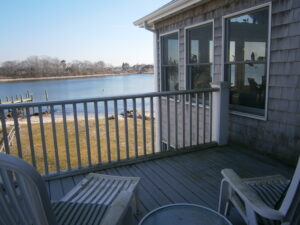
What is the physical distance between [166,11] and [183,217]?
4.71 m

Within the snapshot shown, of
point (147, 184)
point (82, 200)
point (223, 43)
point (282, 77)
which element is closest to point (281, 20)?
A: point (282, 77)

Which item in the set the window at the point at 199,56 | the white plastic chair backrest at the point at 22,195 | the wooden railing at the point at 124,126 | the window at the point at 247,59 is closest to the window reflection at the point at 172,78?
the wooden railing at the point at 124,126

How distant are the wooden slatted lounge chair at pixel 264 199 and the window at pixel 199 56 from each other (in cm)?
305

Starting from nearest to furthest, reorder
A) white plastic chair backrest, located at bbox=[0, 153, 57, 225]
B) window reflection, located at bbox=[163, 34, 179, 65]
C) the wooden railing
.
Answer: white plastic chair backrest, located at bbox=[0, 153, 57, 225]
the wooden railing
window reflection, located at bbox=[163, 34, 179, 65]

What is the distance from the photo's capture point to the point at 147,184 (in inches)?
104

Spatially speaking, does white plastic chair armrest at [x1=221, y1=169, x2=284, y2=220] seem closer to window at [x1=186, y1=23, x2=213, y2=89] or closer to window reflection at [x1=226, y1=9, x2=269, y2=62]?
window reflection at [x1=226, y1=9, x2=269, y2=62]

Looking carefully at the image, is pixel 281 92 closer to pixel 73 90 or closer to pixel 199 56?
pixel 199 56

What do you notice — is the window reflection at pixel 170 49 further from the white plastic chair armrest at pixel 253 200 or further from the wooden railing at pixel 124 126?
the white plastic chair armrest at pixel 253 200

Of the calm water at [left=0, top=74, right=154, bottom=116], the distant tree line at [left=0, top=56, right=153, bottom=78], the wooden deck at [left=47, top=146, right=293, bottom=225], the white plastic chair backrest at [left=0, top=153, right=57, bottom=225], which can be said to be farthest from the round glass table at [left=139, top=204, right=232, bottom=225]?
the distant tree line at [left=0, top=56, right=153, bottom=78]

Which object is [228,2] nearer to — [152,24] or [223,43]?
[223,43]

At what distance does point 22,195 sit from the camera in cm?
88

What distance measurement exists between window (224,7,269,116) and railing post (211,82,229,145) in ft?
1.31

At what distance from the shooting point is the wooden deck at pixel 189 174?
2.34 metres

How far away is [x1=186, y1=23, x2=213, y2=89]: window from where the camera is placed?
4547 millimetres
